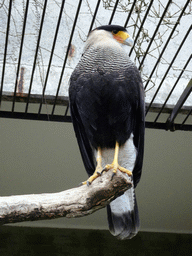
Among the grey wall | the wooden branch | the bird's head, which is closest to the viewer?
the wooden branch

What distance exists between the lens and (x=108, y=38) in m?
2.31

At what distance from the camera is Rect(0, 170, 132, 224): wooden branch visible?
169cm

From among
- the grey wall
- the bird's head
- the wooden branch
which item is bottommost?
the grey wall

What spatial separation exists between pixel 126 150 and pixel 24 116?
1.22m

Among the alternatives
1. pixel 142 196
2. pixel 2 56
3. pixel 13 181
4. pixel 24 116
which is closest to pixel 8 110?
pixel 24 116

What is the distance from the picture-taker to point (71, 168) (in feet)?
12.5

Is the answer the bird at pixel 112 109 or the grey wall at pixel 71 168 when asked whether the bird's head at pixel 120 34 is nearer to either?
the bird at pixel 112 109

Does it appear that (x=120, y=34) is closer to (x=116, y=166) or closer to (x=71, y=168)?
(x=116, y=166)

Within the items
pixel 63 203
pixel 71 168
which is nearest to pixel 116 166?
pixel 63 203

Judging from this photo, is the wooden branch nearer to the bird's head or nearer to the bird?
the bird

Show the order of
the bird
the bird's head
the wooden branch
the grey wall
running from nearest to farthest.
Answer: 1. the wooden branch
2. the bird
3. the bird's head
4. the grey wall

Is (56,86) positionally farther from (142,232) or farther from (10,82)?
(142,232)

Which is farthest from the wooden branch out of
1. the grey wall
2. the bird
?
the grey wall

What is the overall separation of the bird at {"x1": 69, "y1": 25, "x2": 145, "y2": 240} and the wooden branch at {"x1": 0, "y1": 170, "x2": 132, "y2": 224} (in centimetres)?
28
